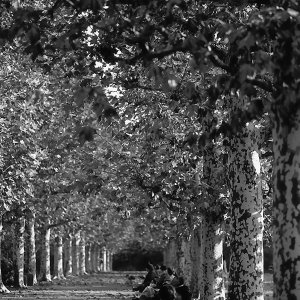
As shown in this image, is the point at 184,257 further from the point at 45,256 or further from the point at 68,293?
the point at 45,256

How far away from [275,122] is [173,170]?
1232 centimetres


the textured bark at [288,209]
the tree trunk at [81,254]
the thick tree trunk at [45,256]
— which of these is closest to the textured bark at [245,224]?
the textured bark at [288,209]

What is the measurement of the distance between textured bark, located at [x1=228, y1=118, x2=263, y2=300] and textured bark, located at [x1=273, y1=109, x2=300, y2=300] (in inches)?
166

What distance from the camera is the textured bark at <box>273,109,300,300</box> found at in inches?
272

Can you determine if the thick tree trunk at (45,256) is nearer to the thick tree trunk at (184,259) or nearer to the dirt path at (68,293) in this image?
the dirt path at (68,293)

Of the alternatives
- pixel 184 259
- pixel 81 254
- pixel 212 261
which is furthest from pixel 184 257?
pixel 81 254

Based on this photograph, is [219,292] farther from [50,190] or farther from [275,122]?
[50,190]

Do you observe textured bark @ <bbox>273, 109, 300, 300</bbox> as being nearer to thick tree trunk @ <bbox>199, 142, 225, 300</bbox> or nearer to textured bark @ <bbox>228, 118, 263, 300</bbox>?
textured bark @ <bbox>228, 118, 263, 300</bbox>

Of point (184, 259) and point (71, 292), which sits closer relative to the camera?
point (71, 292)

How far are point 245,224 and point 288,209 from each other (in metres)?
4.36

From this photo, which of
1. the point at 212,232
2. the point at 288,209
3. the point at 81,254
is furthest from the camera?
the point at 81,254

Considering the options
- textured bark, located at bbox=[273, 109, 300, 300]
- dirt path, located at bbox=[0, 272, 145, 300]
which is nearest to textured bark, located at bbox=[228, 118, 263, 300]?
textured bark, located at bbox=[273, 109, 300, 300]

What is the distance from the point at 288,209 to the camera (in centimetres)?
696

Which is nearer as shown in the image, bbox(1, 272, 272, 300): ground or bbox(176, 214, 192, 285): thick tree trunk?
bbox(1, 272, 272, 300): ground
